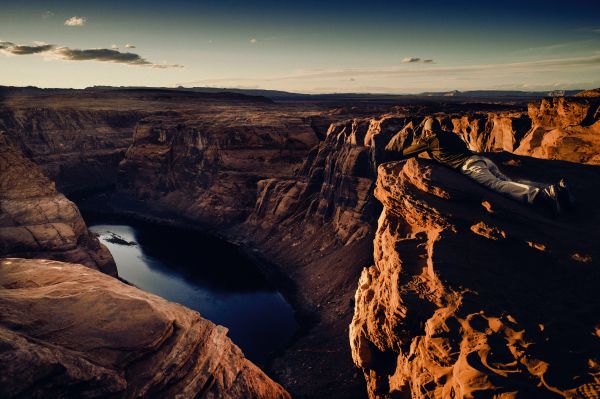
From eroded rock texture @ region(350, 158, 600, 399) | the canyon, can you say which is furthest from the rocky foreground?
eroded rock texture @ region(350, 158, 600, 399)

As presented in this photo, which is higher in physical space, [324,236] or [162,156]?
[162,156]

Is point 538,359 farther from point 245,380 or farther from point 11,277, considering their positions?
point 11,277

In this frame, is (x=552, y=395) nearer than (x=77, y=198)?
Yes

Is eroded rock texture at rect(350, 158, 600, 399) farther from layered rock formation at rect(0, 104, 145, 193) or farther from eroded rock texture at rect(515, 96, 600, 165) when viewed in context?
layered rock formation at rect(0, 104, 145, 193)

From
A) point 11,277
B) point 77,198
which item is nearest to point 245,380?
point 11,277

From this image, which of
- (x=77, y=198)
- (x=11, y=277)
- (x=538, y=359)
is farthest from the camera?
(x=77, y=198)

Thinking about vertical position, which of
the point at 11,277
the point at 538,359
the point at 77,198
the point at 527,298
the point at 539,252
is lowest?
the point at 77,198

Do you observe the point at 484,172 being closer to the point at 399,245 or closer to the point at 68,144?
the point at 399,245
